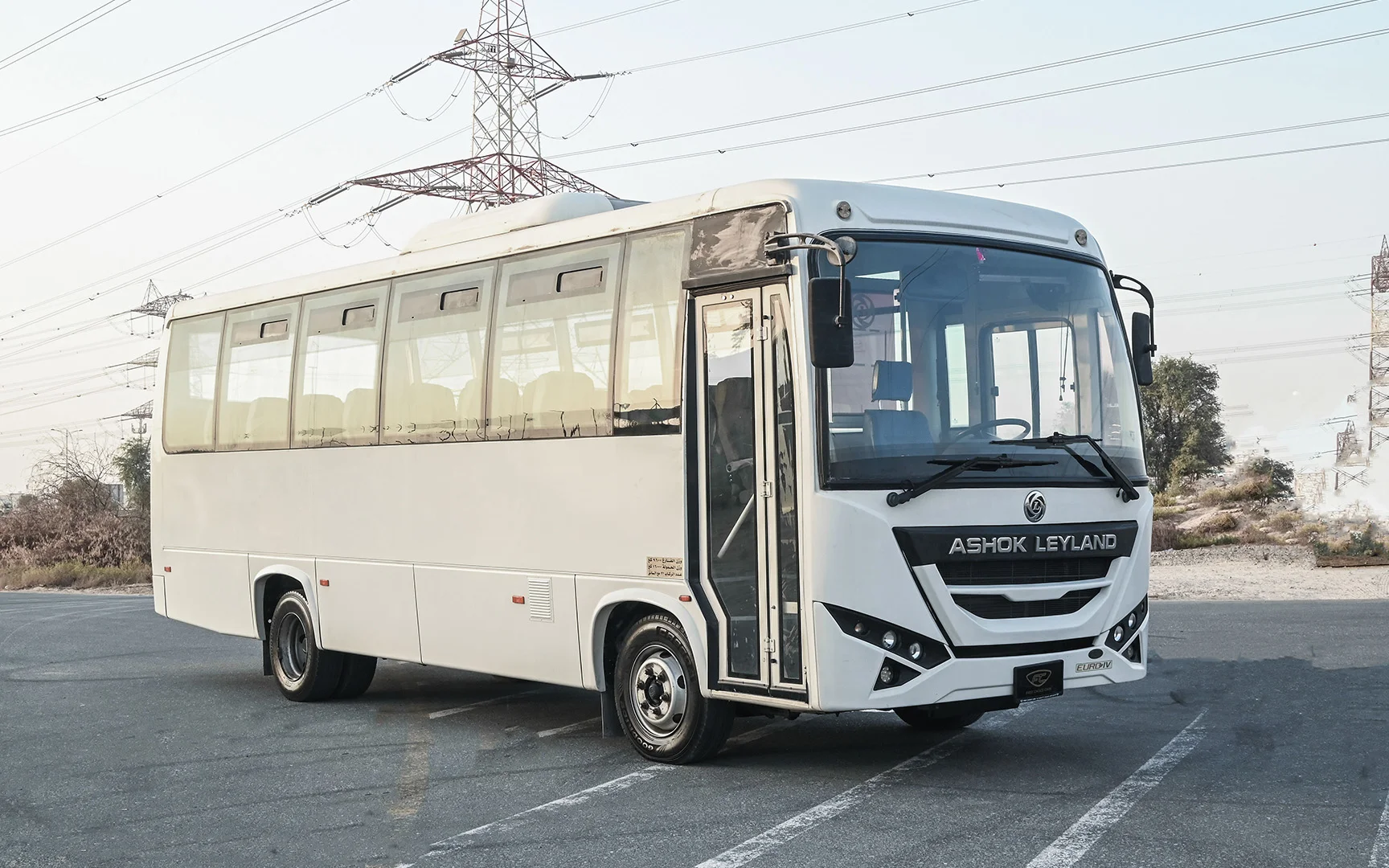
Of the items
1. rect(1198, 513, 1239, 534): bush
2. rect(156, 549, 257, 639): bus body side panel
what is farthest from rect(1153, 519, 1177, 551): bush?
rect(156, 549, 257, 639): bus body side panel

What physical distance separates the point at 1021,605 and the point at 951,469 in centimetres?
90

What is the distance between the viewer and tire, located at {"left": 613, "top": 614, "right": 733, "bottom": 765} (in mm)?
8719

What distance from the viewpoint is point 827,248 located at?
26.4ft

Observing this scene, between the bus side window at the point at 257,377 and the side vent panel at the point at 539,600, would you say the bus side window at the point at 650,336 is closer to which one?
the side vent panel at the point at 539,600

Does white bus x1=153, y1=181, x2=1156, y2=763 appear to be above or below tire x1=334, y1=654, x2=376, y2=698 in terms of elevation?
above

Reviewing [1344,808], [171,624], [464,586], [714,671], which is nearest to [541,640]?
[464,586]

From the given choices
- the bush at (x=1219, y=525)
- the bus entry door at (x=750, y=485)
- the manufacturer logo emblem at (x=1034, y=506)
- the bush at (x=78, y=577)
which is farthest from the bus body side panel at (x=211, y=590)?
the bush at (x=1219, y=525)

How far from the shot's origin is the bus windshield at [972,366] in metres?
8.09

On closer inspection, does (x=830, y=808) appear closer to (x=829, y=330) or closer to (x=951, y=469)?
(x=951, y=469)

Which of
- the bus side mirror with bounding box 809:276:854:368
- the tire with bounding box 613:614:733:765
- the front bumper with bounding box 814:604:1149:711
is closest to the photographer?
the bus side mirror with bounding box 809:276:854:368

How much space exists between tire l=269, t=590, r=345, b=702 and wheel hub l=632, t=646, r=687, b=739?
4.20m

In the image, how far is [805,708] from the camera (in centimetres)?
801

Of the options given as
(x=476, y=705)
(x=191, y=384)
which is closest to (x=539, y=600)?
(x=476, y=705)

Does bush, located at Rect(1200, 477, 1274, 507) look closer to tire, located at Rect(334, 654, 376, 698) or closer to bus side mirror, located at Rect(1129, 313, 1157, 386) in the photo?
tire, located at Rect(334, 654, 376, 698)
